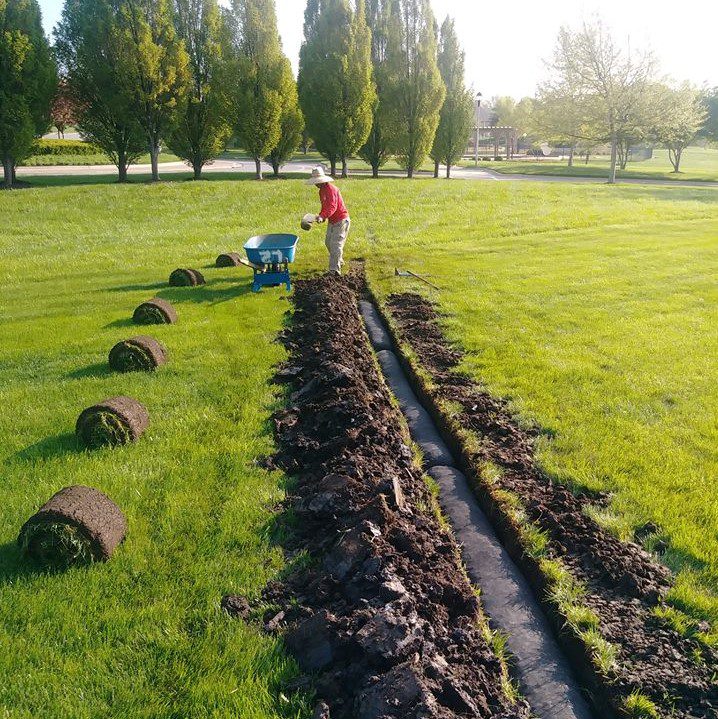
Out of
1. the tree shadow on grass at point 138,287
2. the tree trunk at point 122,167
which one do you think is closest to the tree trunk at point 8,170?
the tree trunk at point 122,167

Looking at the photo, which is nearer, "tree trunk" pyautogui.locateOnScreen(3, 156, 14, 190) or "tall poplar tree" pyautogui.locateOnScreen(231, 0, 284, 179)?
"tree trunk" pyautogui.locateOnScreen(3, 156, 14, 190)

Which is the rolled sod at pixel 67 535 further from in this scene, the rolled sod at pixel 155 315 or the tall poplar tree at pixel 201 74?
the tall poplar tree at pixel 201 74

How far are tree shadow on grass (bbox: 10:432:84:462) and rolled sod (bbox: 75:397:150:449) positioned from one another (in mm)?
114

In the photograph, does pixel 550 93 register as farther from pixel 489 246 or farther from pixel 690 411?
pixel 690 411

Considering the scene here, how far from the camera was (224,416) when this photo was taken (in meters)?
6.30

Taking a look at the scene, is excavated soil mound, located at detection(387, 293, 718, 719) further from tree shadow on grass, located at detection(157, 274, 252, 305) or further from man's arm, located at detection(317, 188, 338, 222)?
tree shadow on grass, located at detection(157, 274, 252, 305)

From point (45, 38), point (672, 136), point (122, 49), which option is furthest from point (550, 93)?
point (45, 38)

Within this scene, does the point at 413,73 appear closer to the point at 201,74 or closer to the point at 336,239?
the point at 201,74

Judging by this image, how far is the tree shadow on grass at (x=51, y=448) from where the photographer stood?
5.45 m

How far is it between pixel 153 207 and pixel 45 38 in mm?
11792

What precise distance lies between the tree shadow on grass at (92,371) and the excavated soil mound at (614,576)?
457 centimetres

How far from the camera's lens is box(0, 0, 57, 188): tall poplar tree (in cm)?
2558

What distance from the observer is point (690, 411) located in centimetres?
634

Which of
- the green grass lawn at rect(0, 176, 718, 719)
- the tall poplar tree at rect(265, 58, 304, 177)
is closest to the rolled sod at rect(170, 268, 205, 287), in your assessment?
the green grass lawn at rect(0, 176, 718, 719)
